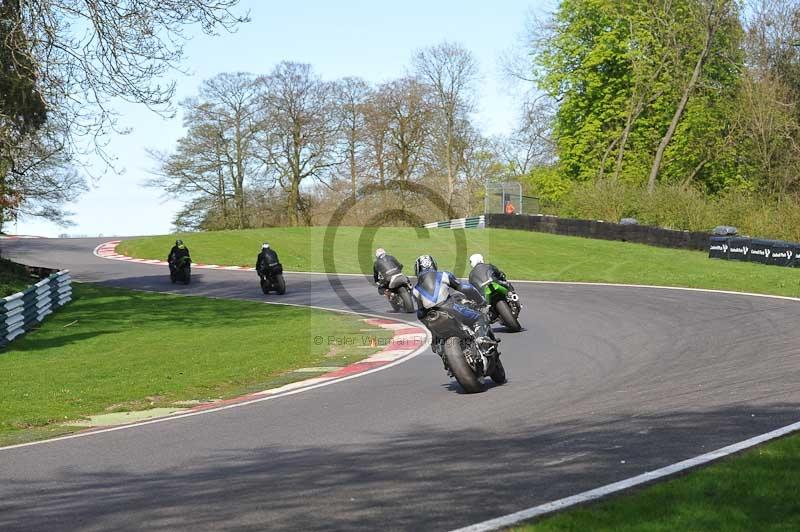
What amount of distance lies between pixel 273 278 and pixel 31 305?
7.47 metres

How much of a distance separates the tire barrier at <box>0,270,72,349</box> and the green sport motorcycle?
868 centimetres

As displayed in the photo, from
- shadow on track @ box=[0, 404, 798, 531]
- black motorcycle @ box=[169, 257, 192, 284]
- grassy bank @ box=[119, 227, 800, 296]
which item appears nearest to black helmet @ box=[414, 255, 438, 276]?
shadow on track @ box=[0, 404, 798, 531]

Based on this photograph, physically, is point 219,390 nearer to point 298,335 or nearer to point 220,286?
point 298,335

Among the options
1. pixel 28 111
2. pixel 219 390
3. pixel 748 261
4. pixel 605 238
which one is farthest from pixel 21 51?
pixel 605 238

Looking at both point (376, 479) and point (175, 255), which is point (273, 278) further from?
point (376, 479)

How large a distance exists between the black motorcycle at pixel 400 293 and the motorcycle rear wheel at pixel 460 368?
9.60 meters

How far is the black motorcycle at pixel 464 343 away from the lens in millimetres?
10742

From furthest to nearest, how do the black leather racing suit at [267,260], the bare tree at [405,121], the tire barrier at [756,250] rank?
the bare tree at [405,121] < the tire barrier at [756,250] < the black leather racing suit at [267,260]

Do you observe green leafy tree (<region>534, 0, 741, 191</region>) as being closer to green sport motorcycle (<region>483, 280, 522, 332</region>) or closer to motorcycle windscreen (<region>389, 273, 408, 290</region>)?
motorcycle windscreen (<region>389, 273, 408, 290</region>)

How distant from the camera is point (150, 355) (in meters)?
16.3

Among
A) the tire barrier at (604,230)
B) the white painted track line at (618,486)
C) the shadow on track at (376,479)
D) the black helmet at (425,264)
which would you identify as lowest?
the shadow on track at (376,479)

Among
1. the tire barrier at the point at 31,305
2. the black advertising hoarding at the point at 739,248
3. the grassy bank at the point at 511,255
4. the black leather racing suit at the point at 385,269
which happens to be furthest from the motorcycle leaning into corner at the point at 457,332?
the black advertising hoarding at the point at 739,248

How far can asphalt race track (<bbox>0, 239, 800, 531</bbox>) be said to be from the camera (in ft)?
19.8

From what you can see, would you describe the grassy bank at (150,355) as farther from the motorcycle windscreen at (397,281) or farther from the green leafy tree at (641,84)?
the green leafy tree at (641,84)
